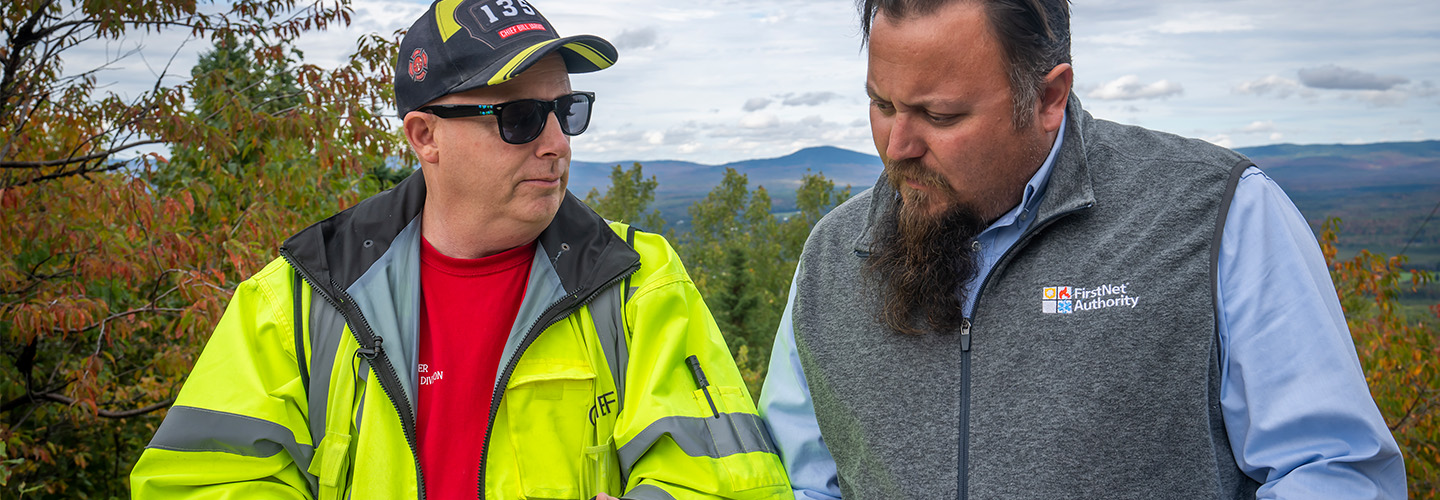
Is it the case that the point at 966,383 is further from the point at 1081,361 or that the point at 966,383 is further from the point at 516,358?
the point at 516,358

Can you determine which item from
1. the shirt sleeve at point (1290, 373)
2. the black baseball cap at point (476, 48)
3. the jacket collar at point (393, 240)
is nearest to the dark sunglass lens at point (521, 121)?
the black baseball cap at point (476, 48)

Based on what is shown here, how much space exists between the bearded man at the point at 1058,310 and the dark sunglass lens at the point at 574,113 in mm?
793

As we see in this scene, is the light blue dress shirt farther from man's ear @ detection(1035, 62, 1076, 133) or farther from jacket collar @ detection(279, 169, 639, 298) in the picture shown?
jacket collar @ detection(279, 169, 639, 298)

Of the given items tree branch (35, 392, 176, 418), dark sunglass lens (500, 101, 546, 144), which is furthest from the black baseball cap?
tree branch (35, 392, 176, 418)

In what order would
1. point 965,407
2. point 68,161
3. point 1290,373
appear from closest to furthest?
point 1290,373 < point 965,407 < point 68,161

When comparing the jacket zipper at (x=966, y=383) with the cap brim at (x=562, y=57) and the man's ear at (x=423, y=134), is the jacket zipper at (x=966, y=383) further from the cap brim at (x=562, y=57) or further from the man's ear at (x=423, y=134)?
the man's ear at (x=423, y=134)

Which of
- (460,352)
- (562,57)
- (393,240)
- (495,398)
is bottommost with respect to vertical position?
(495,398)

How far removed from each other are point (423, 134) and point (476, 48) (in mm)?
290

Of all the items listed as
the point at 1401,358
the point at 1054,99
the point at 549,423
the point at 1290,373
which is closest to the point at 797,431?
the point at 549,423

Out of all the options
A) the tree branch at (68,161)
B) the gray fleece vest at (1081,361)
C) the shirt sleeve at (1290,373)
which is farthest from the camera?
the tree branch at (68,161)

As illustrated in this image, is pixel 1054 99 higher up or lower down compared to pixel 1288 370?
higher up

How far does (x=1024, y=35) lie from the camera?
6.56ft

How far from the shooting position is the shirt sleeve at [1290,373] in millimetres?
1725

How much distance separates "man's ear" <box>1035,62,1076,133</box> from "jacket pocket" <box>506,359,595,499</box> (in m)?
1.23
